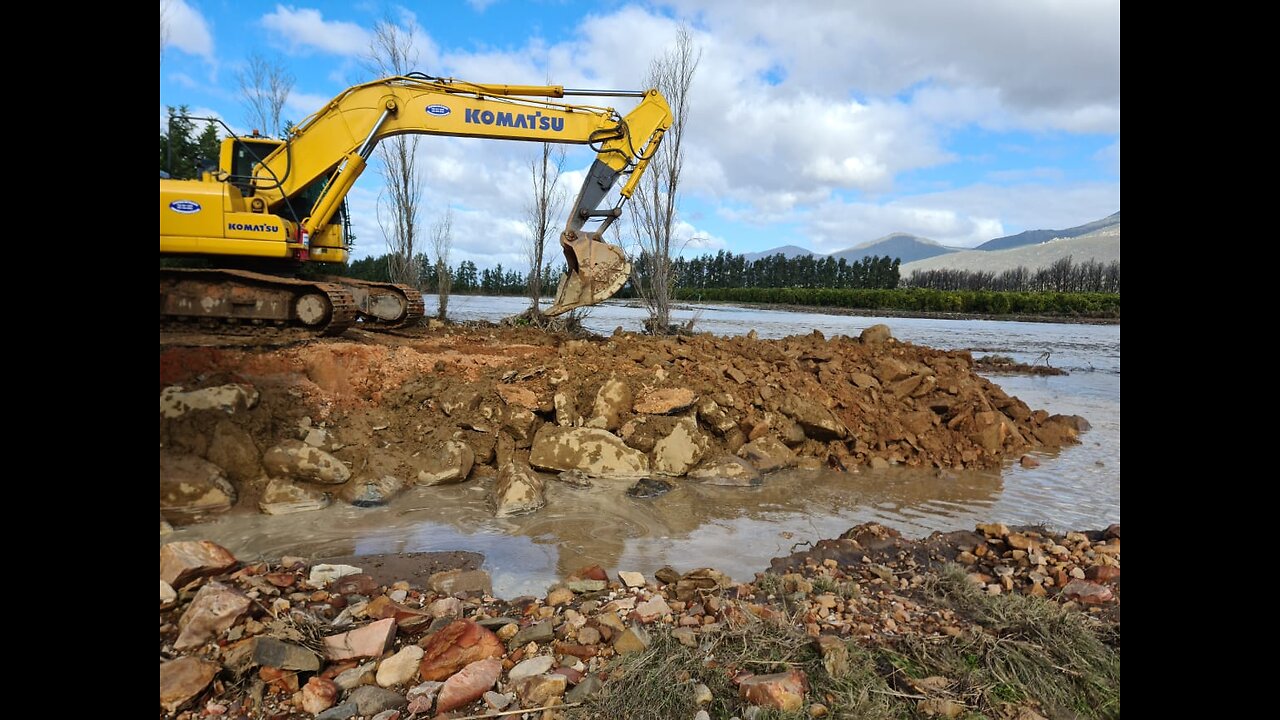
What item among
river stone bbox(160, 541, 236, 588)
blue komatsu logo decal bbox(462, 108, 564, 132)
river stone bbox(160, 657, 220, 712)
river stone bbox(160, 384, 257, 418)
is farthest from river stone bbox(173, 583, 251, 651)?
blue komatsu logo decal bbox(462, 108, 564, 132)

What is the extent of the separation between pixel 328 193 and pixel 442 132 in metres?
1.70

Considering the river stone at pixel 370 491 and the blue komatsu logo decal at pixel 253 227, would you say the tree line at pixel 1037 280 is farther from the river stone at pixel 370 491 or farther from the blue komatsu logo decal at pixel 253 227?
the river stone at pixel 370 491

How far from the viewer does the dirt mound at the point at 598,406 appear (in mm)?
5461

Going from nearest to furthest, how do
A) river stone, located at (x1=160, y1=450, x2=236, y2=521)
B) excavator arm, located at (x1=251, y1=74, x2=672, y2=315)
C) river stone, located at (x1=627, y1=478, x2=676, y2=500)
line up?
river stone, located at (x1=160, y1=450, x2=236, y2=521)
river stone, located at (x1=627, y1=478, x2=676, y2=500)
excavator arm, located at (x1=251, y1=74, x2=672, y2=315)

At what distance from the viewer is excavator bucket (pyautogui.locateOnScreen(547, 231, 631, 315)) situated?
8.55 meters

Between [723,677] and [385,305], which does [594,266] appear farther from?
[723,677]

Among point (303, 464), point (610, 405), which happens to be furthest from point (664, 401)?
point (303, 464)

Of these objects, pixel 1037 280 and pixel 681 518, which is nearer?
pixel 681 518

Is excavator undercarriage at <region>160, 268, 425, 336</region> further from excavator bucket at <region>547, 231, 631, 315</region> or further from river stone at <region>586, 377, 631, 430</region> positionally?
river stone at <region>586, 377, 631, 430</region>

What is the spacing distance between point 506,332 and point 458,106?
4015 millimetres

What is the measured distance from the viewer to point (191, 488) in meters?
4.47

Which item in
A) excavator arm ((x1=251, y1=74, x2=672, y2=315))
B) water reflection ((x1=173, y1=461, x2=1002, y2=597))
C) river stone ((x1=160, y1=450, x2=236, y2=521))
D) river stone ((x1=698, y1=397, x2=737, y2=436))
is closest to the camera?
water reflection ((x1=173, y1=461, x2=1002, y2=597))

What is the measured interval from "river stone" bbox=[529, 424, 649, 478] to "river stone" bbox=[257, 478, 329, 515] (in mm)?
1897
